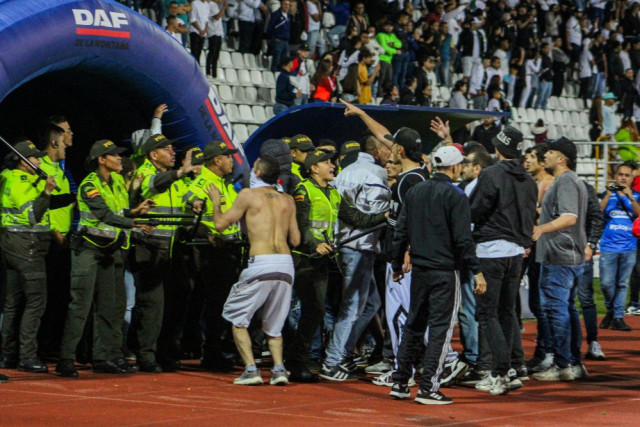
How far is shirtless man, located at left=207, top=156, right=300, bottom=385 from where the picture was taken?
8.54 metres

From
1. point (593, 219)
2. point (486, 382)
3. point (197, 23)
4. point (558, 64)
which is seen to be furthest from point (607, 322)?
point (558, 64)

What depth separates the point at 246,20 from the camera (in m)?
19.0

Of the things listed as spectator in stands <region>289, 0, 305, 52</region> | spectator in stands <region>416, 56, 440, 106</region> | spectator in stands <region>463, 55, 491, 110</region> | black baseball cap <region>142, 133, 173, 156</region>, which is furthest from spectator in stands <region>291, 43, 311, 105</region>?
black baseball cap <region>142, 133, 173, 156</region>

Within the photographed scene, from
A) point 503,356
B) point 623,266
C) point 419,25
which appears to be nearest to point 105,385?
point 503,356

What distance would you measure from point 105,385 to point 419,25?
14901 mm

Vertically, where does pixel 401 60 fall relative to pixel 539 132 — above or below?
above

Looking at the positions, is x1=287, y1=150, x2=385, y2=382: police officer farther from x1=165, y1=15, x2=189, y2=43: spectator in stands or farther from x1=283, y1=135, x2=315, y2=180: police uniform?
x1=165, y1=15, x2=189, y2=43: spectator in stands

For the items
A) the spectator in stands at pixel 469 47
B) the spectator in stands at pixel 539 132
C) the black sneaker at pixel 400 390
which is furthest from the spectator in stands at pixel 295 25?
the black sneaker at pixel 400 390

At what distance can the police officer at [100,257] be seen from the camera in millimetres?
8859

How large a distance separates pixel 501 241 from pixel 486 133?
1041 centimetres

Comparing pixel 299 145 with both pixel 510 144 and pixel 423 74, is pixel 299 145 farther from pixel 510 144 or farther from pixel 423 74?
pixel 423 74

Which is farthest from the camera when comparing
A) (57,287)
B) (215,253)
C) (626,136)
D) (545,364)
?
(626,136)

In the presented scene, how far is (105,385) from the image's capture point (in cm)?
849

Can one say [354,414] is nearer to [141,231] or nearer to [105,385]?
[105,385]
